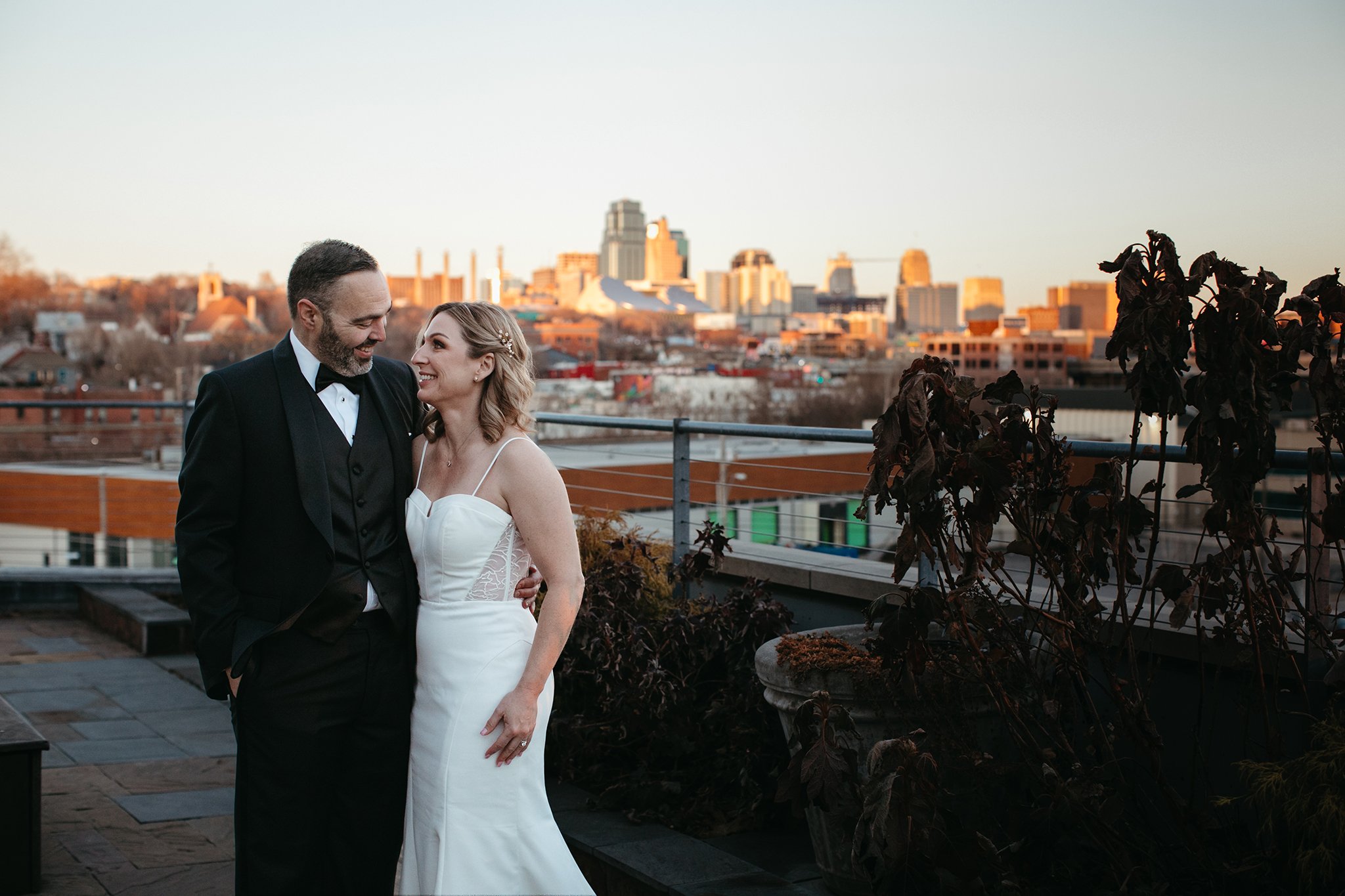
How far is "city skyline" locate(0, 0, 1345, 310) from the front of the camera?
52312mm

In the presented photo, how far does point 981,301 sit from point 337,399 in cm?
12870

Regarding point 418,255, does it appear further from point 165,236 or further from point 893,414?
point 893,414

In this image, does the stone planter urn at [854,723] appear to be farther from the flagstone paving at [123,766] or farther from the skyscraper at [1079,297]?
the skyscraper at [1079,297]

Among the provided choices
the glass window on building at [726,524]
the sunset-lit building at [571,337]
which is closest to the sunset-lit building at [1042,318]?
the sunset-lit building at [571,337]

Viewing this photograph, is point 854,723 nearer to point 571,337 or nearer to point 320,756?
point 320,756

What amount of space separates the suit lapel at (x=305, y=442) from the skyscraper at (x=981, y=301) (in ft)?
392

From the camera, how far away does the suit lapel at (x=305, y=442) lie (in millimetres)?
2375

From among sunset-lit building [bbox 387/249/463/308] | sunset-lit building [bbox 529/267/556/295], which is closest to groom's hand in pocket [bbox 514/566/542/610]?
sunset-lit building [bbox 387/249/463/308]

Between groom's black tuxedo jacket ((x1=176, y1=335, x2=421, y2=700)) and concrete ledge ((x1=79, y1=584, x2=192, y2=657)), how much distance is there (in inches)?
186

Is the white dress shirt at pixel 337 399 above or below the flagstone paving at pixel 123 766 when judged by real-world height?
above

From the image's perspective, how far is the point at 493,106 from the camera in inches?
3275

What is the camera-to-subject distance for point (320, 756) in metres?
2.44

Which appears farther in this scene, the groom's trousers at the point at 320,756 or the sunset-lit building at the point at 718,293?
the sunset-lit building at the point at 718,293

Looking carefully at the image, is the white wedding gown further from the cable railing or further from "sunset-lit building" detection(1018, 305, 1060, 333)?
"sunset-lit building" detection(1018, 305, 1060, 333)
